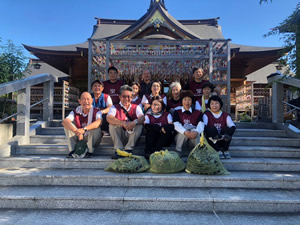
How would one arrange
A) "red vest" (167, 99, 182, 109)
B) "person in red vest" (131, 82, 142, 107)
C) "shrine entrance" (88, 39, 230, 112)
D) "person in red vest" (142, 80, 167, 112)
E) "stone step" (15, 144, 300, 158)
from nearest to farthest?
"stone step" (15, 144, 300, 158), "person in red vest" (142, 80, 167, 112), "red vest" (167, 99, 182, 109), "person in red vest" (131, 82, 142, 107), "shrine entrance" (88, 39, 230, 112)

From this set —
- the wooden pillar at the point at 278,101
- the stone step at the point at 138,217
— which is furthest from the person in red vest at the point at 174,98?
the wooden pillar at the point at 278,101

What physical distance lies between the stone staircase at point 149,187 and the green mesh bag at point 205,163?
0.13 m

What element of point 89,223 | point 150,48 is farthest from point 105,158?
point 150,48

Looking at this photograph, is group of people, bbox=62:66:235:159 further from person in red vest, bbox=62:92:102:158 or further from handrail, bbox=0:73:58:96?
handrail, bbox=0:73:58:96

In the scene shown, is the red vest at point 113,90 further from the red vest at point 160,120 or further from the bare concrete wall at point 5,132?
the bare concrete wall at point 5,132

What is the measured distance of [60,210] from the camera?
7.93 feet

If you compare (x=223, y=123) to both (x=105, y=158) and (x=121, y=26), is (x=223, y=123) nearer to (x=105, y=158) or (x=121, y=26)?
(x=105, y=158)

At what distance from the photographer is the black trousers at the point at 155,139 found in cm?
334

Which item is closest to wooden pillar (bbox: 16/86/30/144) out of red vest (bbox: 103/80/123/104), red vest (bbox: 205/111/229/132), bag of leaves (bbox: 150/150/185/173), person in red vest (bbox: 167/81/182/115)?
red vest (bbox: 103/80/123/104)

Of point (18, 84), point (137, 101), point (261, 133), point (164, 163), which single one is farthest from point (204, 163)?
point (18, 84)

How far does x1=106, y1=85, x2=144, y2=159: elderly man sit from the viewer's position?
10.9ft

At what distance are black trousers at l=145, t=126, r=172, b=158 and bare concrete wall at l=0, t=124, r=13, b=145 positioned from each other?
8.84 ft

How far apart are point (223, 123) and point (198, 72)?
1.39m

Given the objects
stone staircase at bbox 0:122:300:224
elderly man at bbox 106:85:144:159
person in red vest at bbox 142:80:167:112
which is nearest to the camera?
stone staircase at bbox 0:122:300:224
